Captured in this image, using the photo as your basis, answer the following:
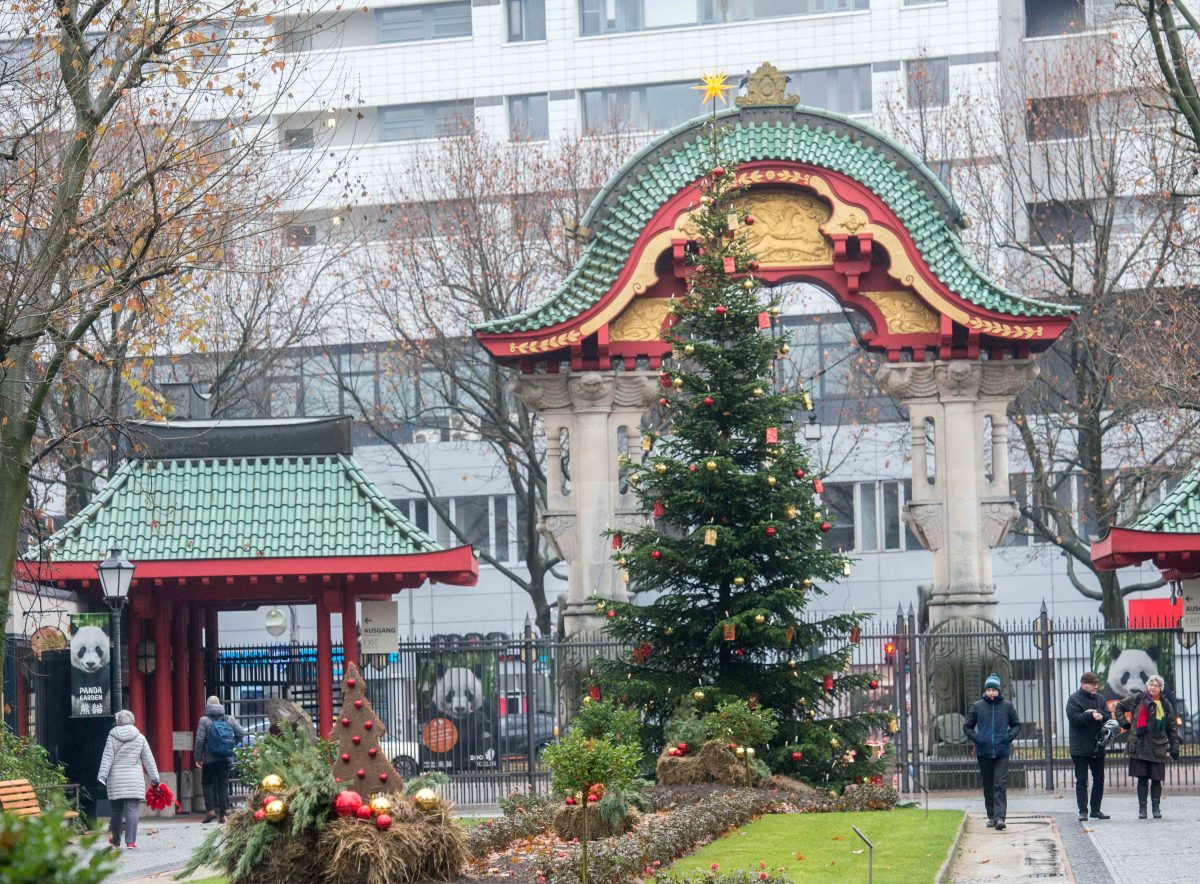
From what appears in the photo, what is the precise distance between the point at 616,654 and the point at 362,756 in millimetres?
13617

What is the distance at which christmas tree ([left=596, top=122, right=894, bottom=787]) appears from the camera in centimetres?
2202

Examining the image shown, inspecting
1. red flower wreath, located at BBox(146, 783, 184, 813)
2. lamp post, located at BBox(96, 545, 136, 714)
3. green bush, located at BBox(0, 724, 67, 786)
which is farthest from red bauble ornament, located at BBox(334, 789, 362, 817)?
lamp post, located at BBox(96, 545, 136, 714)

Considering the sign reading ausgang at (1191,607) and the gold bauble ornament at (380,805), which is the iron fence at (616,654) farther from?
the gold bauble ornament at (380,805)

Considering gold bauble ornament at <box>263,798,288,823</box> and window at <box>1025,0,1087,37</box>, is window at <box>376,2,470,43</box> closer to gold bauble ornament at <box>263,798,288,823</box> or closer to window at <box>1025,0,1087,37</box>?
window at <box>1025,0,1087,37</box>

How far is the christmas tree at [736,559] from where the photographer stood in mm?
22016

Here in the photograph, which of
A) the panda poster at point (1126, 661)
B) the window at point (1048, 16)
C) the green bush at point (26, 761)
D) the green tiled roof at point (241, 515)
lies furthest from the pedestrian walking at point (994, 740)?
the window at point (1048, 16)

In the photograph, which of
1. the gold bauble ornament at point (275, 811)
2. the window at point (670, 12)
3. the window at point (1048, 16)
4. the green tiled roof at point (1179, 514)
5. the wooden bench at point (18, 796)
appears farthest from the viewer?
the window at point (670, 12)

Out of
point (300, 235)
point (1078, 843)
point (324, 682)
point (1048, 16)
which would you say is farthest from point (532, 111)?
point (1078, 843)

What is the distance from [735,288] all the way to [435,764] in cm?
899

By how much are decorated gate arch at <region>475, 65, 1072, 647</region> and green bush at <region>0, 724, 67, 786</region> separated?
26.0 feet

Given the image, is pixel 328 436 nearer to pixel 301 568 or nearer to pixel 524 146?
pixel 301 568

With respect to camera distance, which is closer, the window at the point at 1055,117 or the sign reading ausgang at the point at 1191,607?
the sign reading ausgang at the point at 1191,607

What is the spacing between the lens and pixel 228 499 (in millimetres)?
27094

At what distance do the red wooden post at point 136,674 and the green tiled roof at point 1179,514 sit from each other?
1400 centimetres
